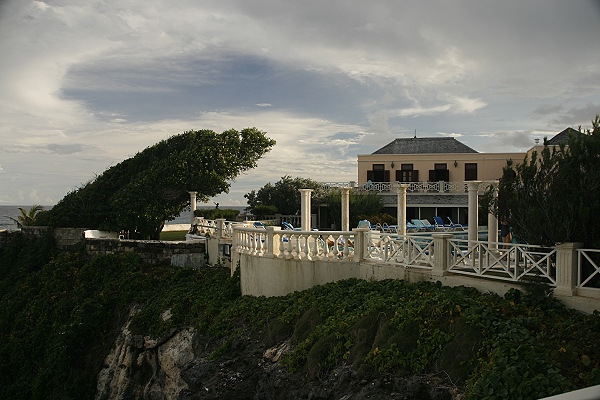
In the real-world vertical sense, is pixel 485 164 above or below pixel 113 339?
above

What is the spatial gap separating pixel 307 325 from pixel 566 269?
5065mm

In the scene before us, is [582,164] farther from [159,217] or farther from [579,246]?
[159,217]

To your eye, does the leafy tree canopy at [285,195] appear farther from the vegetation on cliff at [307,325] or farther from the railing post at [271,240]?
the railing post at [271,240]

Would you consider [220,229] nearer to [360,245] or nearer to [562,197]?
[360,245]

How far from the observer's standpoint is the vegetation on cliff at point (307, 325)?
7.04 metres

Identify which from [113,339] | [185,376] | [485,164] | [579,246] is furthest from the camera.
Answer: [485,164]

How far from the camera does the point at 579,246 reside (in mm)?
8742

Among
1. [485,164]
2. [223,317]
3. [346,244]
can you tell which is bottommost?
[223,317]

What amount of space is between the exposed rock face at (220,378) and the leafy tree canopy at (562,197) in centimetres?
365

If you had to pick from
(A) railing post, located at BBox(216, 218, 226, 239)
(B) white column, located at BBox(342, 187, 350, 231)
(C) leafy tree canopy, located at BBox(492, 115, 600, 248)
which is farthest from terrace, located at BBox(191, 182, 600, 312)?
(A) railing post, located at BBox(216, 218, 226, 239)

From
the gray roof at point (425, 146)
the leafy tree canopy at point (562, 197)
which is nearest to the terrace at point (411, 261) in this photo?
the leafy tree canopy at point (562, 197)

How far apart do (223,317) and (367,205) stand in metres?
20.2

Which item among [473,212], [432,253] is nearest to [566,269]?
[432,253]

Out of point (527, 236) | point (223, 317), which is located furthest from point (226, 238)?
point (527, 236)
